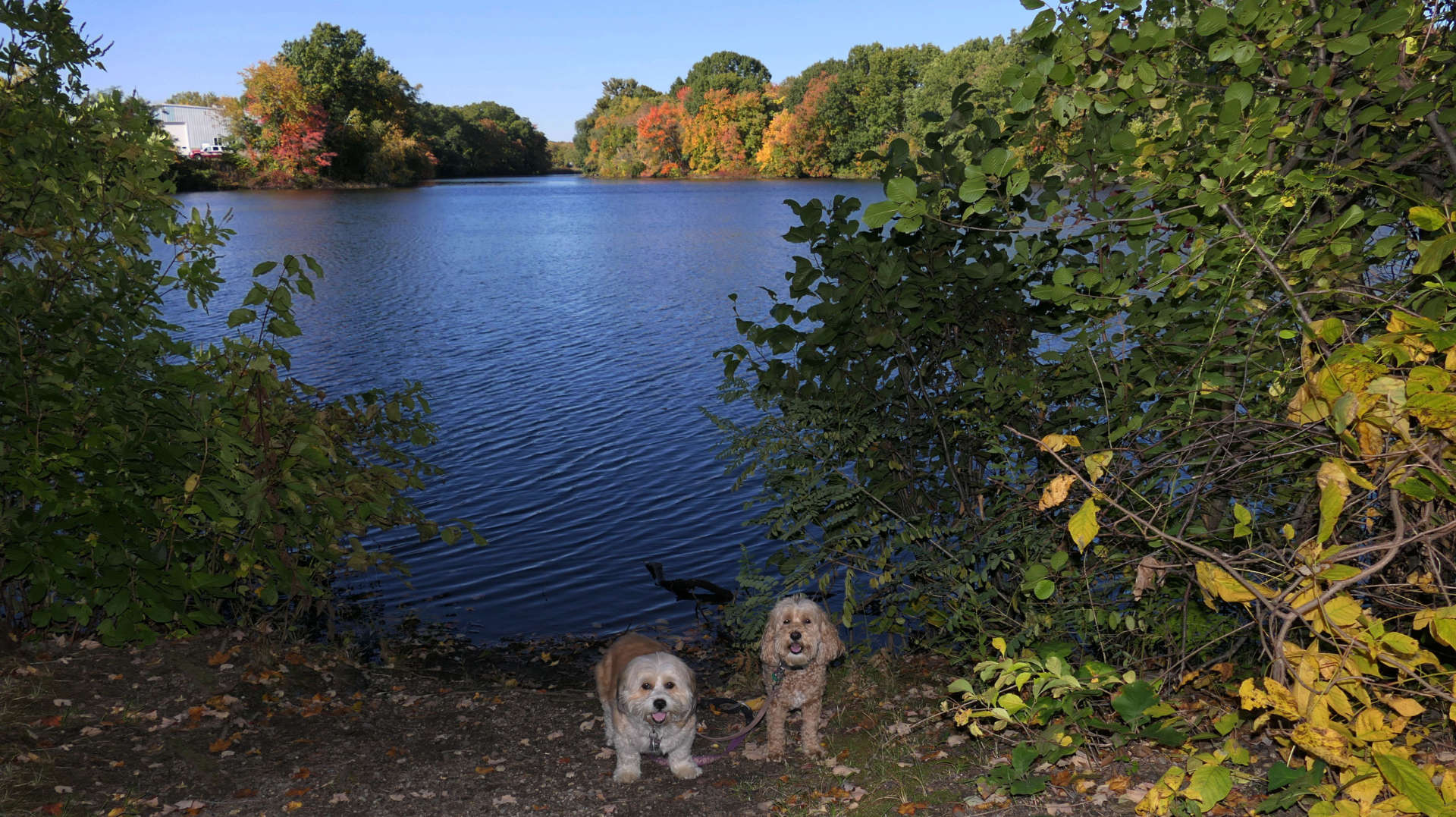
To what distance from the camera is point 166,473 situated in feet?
24.4

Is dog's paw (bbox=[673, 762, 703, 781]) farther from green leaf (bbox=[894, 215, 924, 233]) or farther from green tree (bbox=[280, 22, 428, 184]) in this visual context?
green tree (bbox=[280, 22, 428, 184])

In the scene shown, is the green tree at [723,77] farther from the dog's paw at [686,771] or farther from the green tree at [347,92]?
the dog's paw at [686,771]

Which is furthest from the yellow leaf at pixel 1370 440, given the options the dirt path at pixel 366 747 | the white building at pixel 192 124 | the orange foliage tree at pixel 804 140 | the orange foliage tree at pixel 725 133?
the white building at pixel 192 124

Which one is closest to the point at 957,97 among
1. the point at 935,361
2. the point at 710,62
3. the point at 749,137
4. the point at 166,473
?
the point at 935,361

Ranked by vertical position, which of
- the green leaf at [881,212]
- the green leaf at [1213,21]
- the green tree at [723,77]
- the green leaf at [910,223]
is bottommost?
the green leaf at [910,223]

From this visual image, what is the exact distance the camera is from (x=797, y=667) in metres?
6.51

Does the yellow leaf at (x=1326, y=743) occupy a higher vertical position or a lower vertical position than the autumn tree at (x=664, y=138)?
lower

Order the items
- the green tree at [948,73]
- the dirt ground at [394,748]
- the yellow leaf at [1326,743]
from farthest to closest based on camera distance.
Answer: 1. the green tree at [948,73]
2. the dirt ground at [394,748]
3. the yellow leaf at [1326,743]

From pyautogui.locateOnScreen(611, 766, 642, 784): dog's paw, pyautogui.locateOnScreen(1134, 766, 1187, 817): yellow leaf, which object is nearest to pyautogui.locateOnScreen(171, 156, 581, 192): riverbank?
pyautogui.locateOnScreen(611, 766, 642, 784): dog's paw

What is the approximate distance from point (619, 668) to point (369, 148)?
11373 cm

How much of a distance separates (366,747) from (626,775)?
1.99m

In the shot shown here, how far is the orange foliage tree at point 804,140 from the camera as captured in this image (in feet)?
361

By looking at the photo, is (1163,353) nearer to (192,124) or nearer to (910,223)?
(910,223)

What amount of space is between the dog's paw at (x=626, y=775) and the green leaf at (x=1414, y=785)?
4552mm
